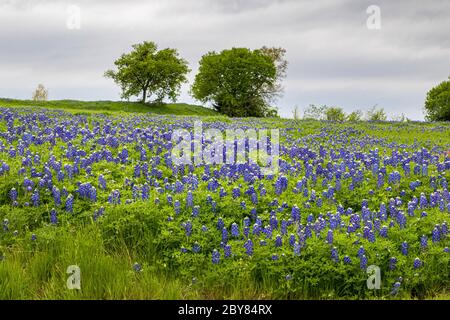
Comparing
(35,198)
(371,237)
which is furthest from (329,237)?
(35,198)

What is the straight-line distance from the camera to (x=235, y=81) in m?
65.9

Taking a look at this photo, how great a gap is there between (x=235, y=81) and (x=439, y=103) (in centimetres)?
2374

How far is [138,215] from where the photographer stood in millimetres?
7445

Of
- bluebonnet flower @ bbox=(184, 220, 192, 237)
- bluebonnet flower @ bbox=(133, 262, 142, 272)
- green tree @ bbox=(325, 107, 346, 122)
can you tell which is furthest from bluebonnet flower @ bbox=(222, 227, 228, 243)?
green tree @ bbox=(325, 107, 346, 122)

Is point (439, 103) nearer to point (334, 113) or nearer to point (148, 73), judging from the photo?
point (334, 113)

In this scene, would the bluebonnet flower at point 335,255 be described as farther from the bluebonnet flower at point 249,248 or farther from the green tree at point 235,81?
the green tree at point 235,81

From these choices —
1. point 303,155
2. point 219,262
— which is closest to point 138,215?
point 219,262

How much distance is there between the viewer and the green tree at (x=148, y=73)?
6247 cm

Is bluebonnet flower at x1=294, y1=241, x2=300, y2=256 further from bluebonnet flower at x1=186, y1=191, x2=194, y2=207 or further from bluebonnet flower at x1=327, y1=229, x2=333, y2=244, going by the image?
bluebonnet flower at x1=186, y1=191, x2=194, y2=207

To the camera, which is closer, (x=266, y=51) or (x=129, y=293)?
(x=129, y=293)

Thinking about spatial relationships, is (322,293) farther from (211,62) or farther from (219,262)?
(211,62)

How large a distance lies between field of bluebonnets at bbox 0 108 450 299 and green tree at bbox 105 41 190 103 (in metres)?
53.2

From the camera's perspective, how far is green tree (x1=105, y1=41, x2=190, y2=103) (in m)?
62.5
